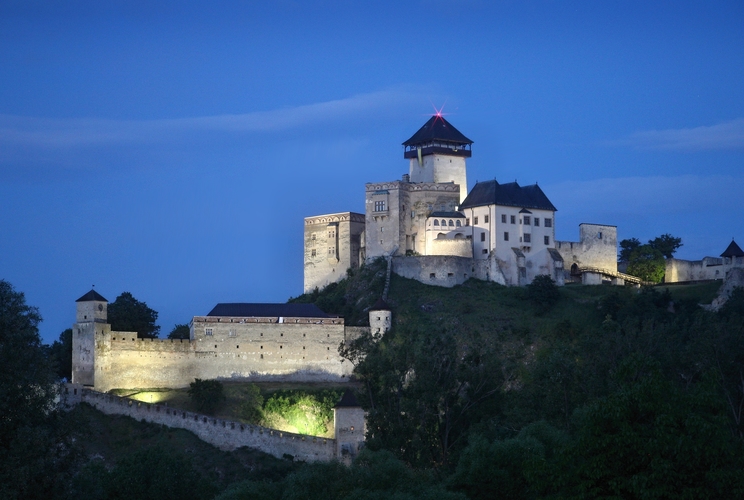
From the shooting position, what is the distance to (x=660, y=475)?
3828cm

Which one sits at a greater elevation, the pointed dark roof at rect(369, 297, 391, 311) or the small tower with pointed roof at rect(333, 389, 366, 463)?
the pointed dark roof at rect(369, 297, 391, 311)

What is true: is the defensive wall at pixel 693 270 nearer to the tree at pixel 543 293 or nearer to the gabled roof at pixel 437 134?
the tree at pixel 543 293

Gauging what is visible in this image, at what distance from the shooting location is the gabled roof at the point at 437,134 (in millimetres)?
102875

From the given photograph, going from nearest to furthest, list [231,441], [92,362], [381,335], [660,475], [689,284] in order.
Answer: [660,475] → [231,441] → [92,362] → [381,335] → [689,284]

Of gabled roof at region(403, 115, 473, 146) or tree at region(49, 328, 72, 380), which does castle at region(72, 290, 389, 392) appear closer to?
tree at region(49, 328, 72, 380)

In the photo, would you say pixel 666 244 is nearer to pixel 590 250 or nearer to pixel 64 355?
pixel 590 250

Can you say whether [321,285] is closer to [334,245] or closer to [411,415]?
[334,245]

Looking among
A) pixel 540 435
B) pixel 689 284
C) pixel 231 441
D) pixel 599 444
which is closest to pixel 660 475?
pixel 599 444

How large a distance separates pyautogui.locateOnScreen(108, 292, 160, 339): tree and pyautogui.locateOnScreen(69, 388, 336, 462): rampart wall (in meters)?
9.31

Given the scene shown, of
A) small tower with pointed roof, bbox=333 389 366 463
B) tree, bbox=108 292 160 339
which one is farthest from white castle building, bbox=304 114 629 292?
small tower with pointed roof, bbox=333 389 366 463

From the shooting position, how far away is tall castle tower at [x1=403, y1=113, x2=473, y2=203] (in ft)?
335

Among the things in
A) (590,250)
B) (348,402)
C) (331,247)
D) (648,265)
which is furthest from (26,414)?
(648,265)

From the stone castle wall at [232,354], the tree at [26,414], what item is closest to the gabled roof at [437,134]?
the stone castle wall at [232,354]

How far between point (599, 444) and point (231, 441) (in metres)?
40.7
